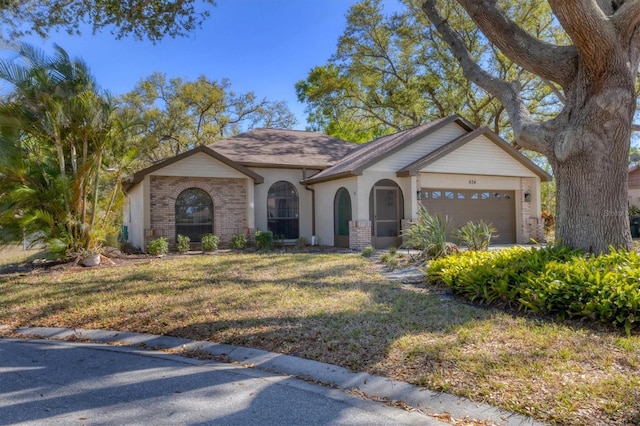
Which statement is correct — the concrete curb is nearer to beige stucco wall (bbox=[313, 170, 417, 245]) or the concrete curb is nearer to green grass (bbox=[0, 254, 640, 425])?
green grass (bbox=[0, 254, 640, 425])

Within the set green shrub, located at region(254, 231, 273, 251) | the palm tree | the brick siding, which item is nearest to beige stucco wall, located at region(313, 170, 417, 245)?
green shrub, located at region(254, 231, 273, 251)

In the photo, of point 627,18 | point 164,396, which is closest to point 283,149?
point 627,18

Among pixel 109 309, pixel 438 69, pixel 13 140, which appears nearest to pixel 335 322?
pixel 109 309

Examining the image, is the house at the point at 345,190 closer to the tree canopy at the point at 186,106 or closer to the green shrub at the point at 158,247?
the green shrub at the point at 158,247

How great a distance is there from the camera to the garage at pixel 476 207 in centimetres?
1698

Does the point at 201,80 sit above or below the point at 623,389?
above

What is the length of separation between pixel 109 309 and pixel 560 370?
6331 mm

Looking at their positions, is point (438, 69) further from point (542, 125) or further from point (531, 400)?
point (531, 400)

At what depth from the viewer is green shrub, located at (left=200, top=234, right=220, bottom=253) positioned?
15.4 meters

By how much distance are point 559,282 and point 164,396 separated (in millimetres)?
4995

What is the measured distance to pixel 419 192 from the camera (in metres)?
16.0

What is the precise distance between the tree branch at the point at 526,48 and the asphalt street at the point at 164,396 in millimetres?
6542

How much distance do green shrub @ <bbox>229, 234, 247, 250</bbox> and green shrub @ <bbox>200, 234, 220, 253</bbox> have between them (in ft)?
2.07

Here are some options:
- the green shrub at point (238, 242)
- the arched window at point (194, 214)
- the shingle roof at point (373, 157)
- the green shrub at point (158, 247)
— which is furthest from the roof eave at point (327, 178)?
the green shrub at point (158, 247)
